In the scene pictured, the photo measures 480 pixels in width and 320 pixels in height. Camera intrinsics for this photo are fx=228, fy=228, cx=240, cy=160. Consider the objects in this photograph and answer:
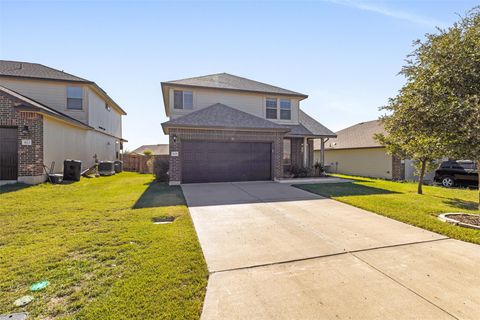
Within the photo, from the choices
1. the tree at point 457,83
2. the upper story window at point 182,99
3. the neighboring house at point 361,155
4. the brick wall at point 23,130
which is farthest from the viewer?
the neighboring house at point 361,155

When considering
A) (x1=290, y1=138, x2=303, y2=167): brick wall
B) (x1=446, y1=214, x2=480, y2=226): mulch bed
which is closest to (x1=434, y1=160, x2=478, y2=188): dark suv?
(x1=290, y1=138, x2=303, y2=167): brick wall

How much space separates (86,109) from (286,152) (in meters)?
14.3

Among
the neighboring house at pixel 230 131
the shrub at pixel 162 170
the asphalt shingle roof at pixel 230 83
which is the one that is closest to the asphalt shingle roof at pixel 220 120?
the neighboring house at pixel 230 131

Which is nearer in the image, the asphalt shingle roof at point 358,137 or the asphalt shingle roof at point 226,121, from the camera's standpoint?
the asphalt shingle roof at point 226,121

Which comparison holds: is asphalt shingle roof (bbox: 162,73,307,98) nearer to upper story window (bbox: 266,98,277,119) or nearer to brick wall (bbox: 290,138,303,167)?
upper story window (bbox: 266,98,277,119)

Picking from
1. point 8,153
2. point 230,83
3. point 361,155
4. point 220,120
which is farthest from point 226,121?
point 361,155

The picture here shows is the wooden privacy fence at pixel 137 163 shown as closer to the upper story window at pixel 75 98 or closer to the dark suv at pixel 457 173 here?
the upper story window at pixel 75 98

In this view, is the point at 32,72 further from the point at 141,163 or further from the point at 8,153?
the point at 141,163

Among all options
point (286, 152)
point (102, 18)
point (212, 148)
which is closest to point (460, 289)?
point (212, 148)

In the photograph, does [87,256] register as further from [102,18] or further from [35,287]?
[102,18]

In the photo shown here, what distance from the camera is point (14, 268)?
3271mm

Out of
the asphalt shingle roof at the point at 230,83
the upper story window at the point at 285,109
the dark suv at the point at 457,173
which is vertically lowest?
the dark suv at the point at 457,173

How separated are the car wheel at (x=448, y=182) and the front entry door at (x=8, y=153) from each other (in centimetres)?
2377

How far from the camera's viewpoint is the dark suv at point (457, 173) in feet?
43.7
